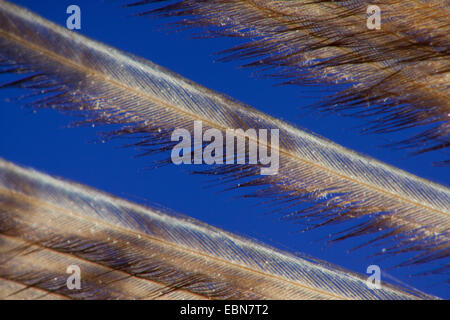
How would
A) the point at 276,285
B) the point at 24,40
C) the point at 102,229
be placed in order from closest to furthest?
1. the point at 24,40
2. the point at 102,229
3. the point at 276,285

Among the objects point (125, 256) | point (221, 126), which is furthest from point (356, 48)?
point (125, 256)

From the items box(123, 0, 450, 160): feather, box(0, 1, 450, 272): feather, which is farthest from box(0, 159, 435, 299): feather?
box(123, 0, 450, 160): feather

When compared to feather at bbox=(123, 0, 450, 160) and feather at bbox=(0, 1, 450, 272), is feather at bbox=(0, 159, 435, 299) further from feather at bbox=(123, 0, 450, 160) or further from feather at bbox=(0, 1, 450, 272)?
feather at bbox=(123, 0, 450, 160)

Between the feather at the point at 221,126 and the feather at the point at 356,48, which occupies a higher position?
the feather at the point at 356,48

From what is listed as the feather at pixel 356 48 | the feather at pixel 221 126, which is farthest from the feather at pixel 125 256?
the feather at pixel 356 48

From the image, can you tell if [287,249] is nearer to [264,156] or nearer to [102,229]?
[264,156]

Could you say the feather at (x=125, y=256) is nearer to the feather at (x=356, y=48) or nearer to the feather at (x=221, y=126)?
the feather at (x=221, y=126)

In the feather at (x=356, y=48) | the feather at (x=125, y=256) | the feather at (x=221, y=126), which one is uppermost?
the feather at (x=356, y=48)
